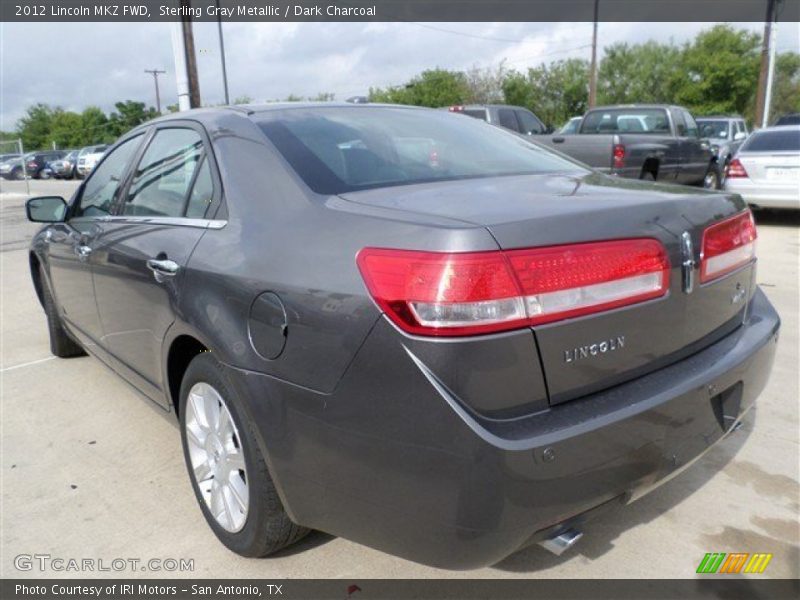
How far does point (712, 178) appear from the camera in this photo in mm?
13219

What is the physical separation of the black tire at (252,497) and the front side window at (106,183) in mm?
1485

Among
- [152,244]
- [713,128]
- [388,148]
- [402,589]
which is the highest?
[388,148]

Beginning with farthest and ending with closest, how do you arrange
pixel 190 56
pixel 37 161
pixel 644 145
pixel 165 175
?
pixel 37 161
pixel 190 56
pixel 644 145
pixel 165 175

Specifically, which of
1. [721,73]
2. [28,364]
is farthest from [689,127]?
[721,73]

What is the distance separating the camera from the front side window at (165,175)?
277 cm

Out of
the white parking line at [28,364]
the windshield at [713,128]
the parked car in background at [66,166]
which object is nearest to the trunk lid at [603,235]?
the white parking line at [28,364]

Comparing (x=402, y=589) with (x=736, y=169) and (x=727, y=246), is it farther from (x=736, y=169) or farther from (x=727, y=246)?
(x=736, y=169)

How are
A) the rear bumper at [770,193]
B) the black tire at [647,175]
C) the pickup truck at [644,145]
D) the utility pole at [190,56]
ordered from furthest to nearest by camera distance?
1. the utility pole at [190,56]
2. the black tire at [647,175]
3. the rear bumper at [770,193]
4. the pickup truck at [644,145]

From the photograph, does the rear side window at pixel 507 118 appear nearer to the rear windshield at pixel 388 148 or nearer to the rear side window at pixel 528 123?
the rear side window at pixel 528 123

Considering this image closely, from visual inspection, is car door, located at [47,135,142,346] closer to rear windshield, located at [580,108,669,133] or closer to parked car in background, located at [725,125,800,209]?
parked car in background, located at [725,125,800,209]

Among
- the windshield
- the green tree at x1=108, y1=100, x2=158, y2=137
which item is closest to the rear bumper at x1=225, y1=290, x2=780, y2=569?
the windshield

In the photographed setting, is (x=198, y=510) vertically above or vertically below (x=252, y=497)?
below

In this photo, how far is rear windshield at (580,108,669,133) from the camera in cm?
1167

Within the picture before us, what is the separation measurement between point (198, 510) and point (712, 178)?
13.1 meters
